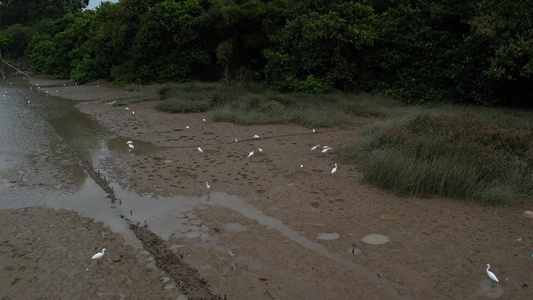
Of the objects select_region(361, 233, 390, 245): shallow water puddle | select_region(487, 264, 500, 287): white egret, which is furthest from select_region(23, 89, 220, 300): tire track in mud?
select_region(487, 264, 500, 287): white egret

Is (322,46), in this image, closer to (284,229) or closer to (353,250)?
(284,229)

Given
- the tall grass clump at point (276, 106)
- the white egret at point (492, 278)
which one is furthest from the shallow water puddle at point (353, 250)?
the tall grass clump at point (276, 106)

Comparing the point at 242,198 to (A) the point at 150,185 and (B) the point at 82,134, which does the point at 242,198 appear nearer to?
(A) the point at 150,185

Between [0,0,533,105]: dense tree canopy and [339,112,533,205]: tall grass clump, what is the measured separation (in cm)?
526

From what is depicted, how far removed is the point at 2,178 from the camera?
26.4 ft

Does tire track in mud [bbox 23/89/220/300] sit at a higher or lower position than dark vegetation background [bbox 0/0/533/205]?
lower

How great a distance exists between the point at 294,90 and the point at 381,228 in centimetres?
1274

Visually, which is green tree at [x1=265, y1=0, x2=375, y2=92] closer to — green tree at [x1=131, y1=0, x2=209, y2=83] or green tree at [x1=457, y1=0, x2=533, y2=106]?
green tree at [x1=457, y1=0, x2=533, y2=106]

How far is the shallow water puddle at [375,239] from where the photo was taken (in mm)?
5196

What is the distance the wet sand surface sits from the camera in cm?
433

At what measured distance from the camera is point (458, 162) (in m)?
7.04

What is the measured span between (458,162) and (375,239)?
2.78m

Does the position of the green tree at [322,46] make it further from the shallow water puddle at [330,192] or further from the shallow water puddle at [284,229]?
the shallow water puddle at [284,229]

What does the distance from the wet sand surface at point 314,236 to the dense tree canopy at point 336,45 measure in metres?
7.89
